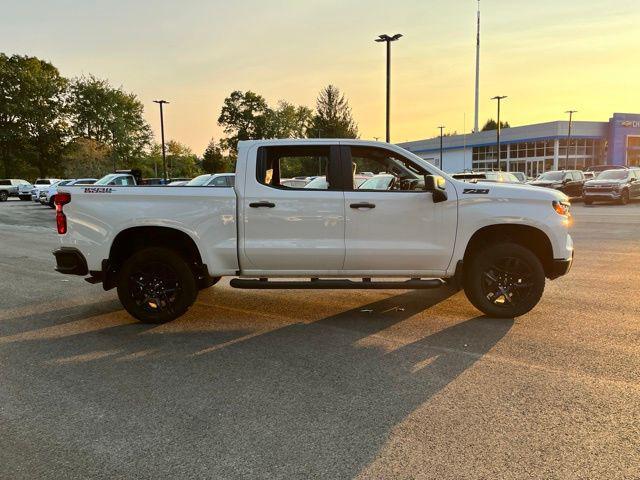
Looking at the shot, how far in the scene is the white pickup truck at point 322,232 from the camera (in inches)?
216

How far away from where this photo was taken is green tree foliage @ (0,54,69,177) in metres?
65.8

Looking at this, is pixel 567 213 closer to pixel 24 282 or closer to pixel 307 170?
pixel 307 170

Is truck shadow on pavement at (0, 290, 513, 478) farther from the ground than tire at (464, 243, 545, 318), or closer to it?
closer to it

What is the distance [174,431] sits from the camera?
329 centimetres

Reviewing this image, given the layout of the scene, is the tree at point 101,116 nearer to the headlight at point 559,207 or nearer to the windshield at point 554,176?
the windshield at point 554,176

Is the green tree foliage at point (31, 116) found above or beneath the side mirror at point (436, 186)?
above

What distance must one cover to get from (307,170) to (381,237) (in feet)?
4.15

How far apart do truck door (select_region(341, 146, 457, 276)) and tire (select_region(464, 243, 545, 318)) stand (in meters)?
0.38

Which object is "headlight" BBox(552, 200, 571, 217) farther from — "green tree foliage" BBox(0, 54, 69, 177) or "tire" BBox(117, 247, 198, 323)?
"green tree foliage" BBox(0, 54, 69, 177)

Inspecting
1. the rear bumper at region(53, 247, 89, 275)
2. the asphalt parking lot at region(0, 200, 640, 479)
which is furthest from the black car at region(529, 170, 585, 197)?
the rear bumper at region(53, 247, 89, 275)

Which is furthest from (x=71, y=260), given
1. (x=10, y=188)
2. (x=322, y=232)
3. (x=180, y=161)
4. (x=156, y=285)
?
(x=180, y=161)

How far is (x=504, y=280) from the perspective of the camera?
5.68 meters

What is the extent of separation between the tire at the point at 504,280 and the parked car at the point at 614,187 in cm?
2310

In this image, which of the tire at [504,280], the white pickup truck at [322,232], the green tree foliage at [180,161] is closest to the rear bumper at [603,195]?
the white pickup truck at [322,232]
